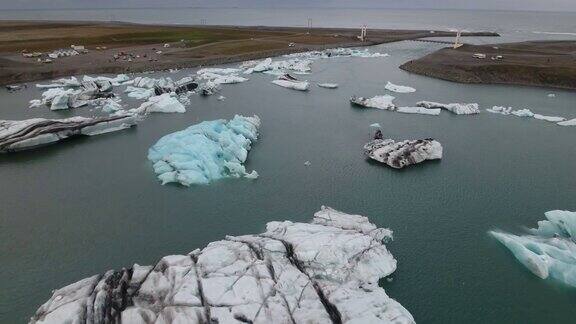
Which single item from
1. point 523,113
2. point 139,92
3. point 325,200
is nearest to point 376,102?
point 523,113

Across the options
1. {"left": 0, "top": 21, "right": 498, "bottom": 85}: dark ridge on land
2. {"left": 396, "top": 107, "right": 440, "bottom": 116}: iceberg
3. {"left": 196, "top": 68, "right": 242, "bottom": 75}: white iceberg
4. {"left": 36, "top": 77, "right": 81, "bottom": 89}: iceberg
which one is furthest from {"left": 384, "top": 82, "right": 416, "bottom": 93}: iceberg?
{"left": 36, "top": 77, "right": 81, "bottom": 89}: iceberg

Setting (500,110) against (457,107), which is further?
(500,110)

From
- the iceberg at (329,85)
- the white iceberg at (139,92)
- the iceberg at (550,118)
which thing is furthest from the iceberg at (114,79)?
the iceberg at (550,118)

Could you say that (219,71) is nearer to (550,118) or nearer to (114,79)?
(114,79)

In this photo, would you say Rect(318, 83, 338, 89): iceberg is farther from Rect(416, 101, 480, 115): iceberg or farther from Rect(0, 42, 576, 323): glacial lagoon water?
Rect(416, 101, 480, 115): iceberg

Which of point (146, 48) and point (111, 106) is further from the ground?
point (146, 48)

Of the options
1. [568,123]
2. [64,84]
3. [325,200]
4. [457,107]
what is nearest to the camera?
[325,200]
